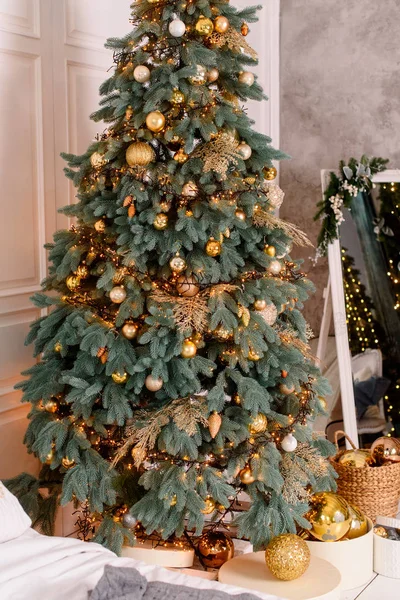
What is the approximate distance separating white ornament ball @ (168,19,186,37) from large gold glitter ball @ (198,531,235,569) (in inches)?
64.5

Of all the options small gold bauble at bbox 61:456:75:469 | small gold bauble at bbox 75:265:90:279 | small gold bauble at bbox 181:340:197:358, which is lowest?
small gold bauble at bbox 61:456:75:469

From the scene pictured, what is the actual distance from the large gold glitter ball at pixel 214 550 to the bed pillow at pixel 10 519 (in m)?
0.89

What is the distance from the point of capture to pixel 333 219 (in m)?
3.77

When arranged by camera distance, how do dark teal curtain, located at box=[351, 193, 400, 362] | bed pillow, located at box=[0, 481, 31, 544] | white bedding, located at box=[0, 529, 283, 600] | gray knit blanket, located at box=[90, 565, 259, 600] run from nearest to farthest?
gray knit blanket, located at box=[90, 565, 259, 600] < white bedding, located at box=[0, 529, 283, 600] < bed pillow, located at box=[0, 481, 31, 544] < dark teal curtain, located at box=[351, 193, 400, 362]

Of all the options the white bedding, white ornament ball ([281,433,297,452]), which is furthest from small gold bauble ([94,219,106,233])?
the white bedding

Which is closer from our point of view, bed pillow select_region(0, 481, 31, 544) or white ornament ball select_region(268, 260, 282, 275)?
bed pillow select_region(0, 481, 31, 544)

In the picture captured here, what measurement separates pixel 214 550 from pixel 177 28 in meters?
1.69

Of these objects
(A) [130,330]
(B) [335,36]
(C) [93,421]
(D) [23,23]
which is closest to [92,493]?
(C) [93,421]

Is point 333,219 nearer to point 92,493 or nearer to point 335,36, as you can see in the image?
point 335,36

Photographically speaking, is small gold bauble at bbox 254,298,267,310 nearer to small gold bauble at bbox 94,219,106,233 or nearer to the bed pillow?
small gold bauble at bbox 94,219,106,233

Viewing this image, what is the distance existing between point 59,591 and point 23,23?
Result: 2.12 meters

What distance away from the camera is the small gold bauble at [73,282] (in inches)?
101

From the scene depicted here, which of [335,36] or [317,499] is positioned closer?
[317,499]

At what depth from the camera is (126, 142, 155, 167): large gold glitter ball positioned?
2430 mm
